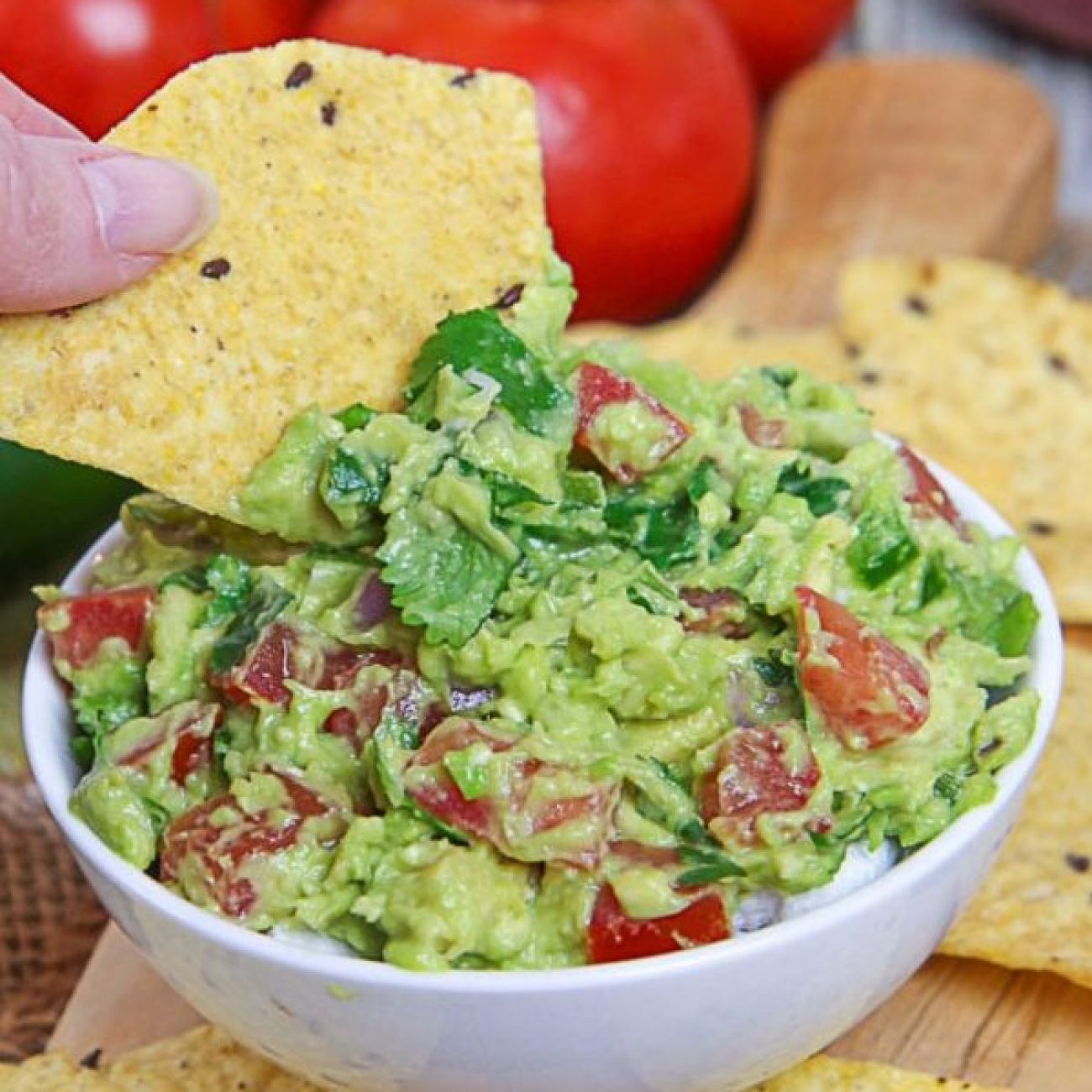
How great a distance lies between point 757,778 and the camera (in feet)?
5.23

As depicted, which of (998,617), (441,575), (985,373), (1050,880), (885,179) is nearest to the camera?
(441,575)

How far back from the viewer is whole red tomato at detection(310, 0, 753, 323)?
10.8ft

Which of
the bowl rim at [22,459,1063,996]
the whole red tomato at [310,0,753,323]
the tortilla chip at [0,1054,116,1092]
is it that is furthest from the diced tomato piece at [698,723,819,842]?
the whole red tomato at [310,0,753,323]

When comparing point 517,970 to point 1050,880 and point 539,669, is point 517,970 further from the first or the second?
point 1050,880

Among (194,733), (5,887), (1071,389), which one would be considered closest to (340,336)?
(194,733)

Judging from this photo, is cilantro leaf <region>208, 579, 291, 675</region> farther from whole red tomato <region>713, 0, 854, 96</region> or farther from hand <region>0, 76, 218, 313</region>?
whole red tomato <region>713, 0, 854, 96</region>

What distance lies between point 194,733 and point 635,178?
6.26 feet

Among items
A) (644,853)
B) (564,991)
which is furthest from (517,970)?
(644,853)

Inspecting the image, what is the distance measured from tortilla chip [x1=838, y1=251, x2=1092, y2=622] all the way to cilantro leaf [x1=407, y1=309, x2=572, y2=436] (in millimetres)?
1119

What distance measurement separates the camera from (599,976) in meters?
1.58

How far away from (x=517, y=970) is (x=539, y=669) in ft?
0.84

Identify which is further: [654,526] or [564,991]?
[654,526]

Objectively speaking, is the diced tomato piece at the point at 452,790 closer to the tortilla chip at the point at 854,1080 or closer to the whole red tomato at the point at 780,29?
the tortilla chip at the point at 854,1080

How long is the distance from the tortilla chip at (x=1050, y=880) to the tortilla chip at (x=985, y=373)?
53 cm
